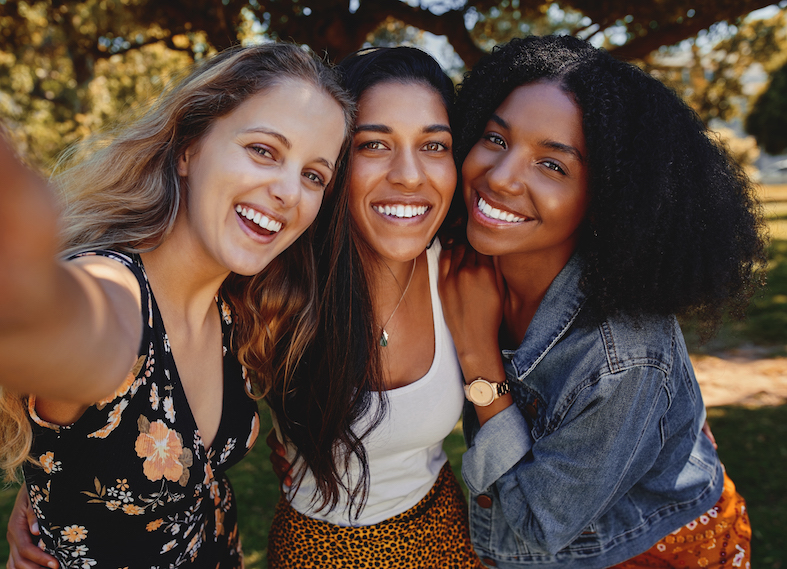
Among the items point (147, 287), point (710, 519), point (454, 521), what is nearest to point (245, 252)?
point (147, 287)

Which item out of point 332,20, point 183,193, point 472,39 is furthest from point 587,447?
point 472,39

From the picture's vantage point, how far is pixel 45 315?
0.80 m

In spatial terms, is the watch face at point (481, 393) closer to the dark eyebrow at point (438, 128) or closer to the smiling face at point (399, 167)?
the smiling face at point (399, 167)

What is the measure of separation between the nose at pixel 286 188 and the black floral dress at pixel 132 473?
0.48 metres

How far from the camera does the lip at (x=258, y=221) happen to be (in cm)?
177

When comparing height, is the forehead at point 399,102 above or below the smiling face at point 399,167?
above

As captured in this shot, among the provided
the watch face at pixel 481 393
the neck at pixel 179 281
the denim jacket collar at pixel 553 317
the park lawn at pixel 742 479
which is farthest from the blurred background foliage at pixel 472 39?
the watch face at pixel 481 393

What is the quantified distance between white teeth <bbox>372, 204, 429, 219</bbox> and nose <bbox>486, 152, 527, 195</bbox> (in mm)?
309

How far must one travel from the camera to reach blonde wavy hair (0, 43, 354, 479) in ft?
5.72

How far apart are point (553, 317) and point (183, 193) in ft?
4.81

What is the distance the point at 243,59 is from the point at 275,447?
1.59 meters

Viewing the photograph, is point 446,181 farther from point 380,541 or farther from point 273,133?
point 380,541

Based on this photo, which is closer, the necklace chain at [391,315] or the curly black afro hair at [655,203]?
the curly black afro hair at [655,203]

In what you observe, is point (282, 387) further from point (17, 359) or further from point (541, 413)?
point (17, 359)
